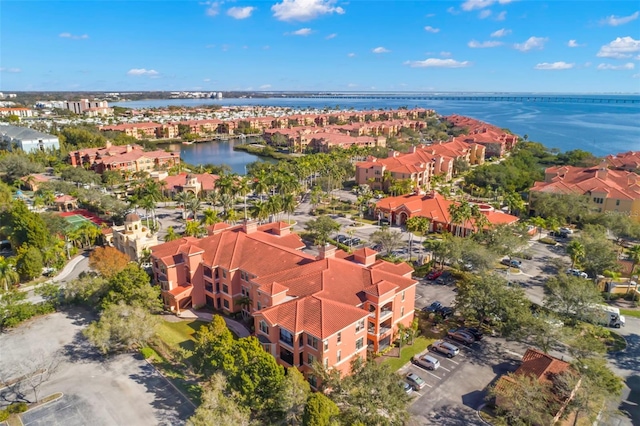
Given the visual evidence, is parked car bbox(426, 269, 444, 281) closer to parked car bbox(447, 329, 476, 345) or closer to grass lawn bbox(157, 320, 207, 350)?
parked car bbox(447, 329, 476, 345)

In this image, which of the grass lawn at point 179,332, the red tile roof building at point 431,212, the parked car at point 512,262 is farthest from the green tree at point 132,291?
the red tile roof building at point 431,212

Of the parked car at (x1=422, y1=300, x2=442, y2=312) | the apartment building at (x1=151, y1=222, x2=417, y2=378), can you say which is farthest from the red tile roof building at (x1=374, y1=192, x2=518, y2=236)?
the apartment building at (x1=151, y1=222, x2=417, y2=378)

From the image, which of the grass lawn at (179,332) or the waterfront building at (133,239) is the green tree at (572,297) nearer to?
the grass lawn at (179,332)

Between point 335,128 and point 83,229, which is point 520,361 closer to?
point 83,229

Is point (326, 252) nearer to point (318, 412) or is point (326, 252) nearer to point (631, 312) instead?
point (318, 412)

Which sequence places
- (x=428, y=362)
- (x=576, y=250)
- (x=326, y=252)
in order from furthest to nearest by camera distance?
Answer: 1. (x=576, y=250)
2. (x=326, y=252)
3. (x=428, y=362)

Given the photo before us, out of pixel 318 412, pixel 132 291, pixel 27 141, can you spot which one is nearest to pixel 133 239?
pixel 132 291

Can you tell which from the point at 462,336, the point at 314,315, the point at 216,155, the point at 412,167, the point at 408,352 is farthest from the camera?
the point at 216,155
